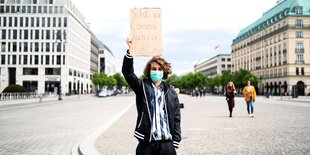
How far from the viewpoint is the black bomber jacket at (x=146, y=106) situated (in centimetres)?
377


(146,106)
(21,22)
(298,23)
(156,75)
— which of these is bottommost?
(146,106)

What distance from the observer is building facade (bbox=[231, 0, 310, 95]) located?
78.1 meters

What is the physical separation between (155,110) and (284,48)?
83890 millimetres

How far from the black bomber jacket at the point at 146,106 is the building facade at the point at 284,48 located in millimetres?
71634

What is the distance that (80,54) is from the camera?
9325 cm

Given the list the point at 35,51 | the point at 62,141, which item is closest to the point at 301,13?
the point at 35,51

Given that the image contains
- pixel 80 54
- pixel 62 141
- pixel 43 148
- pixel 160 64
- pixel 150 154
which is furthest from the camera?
pixel 80 54

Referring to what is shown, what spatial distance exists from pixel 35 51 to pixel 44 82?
790cm

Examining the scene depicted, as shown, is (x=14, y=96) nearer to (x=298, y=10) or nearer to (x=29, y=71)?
(x=29, y=71)

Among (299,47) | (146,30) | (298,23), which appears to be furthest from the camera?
(299,47)

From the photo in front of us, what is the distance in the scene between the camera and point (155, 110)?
381cm

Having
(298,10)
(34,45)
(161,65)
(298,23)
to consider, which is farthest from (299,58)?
(161,65)

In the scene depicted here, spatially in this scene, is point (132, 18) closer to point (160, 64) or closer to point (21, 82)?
point (160, 64)

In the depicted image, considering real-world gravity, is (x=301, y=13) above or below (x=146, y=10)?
above
